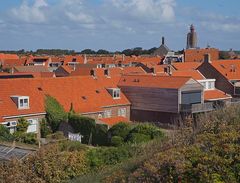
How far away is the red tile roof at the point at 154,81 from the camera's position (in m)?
46.1

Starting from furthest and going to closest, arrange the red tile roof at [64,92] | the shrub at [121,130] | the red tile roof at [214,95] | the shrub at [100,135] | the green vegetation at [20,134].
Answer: the red tile roof at [214,95], the red tile roof at [64,92], the shrub at [100,135], the shrub at [121,130], the green vegetation at [20,134]

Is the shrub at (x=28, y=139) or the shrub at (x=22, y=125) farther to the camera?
the shrub at (x=22, y=125)

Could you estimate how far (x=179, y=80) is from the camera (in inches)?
1832

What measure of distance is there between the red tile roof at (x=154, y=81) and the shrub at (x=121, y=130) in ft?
39.6

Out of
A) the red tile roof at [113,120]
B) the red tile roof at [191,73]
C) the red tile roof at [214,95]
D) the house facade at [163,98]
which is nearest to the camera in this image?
the red tile roof at [113,120]

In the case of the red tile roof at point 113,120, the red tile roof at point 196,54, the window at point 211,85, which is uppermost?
the red tile roof at point 196,54

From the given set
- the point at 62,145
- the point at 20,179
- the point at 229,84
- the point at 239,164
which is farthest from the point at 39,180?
the point at 229,84

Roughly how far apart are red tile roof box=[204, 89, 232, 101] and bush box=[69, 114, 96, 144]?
19.0 m

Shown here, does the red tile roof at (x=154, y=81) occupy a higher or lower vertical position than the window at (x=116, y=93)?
higher

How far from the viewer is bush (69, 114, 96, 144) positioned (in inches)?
1467

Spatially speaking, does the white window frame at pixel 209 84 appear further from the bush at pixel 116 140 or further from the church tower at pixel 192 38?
the church tower at pixel 192 38

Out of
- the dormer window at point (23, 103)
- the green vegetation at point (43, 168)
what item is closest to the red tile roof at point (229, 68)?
the dormer window at point (23, 103)

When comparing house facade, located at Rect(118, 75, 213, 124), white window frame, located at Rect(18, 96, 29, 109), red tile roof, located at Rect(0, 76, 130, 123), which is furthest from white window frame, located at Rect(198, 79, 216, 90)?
white window frame, located at Rect(18, 96, 29, 109)

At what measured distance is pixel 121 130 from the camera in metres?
34.5
